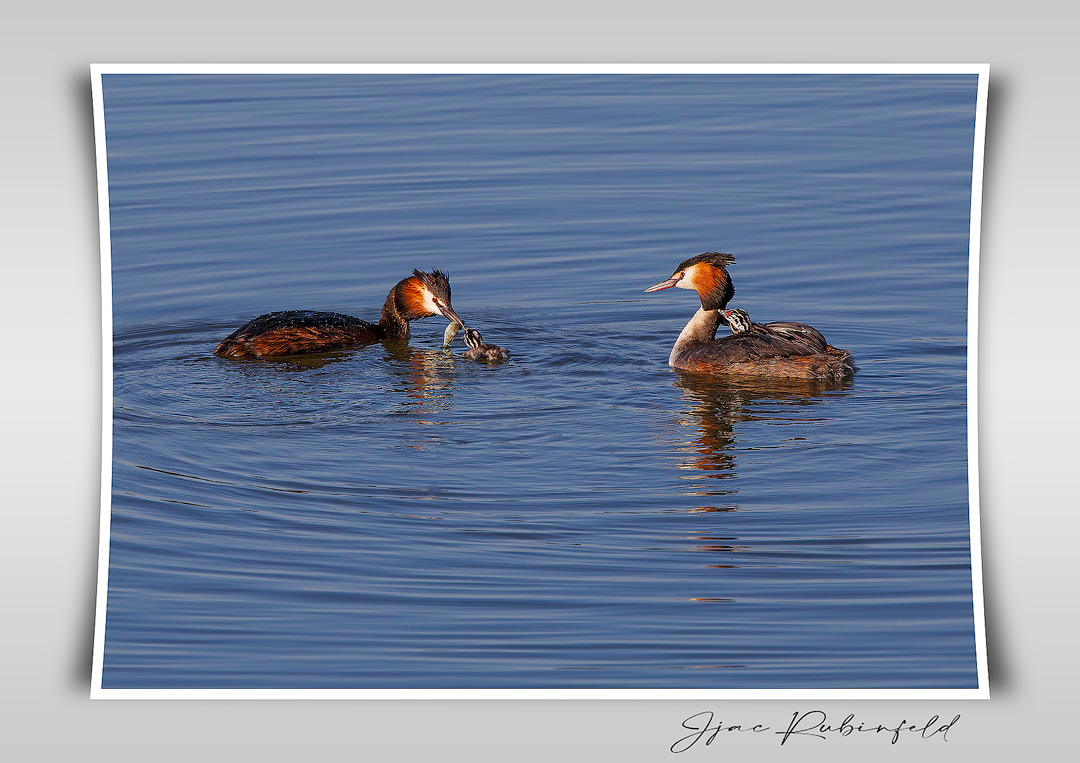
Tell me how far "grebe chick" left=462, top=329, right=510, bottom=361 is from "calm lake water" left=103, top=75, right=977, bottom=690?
→ 10 centimetres

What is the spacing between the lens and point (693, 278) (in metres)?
10.7

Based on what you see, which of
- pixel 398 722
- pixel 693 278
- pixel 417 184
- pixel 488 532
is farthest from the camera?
pixel 693 278

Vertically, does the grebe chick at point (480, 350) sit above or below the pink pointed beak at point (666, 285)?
below

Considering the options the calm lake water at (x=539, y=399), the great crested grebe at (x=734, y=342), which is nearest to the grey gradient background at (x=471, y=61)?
the calm lake water at (x=539, y=399)

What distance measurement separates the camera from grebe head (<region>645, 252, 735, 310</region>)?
10547 mm

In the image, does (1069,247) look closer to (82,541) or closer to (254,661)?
(254,661)

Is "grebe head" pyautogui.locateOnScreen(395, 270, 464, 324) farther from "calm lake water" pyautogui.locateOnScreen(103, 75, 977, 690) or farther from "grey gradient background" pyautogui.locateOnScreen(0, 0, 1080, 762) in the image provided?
"grey gradient background" pyautogui.locateOnScreen(0, 0, 1080, 762)

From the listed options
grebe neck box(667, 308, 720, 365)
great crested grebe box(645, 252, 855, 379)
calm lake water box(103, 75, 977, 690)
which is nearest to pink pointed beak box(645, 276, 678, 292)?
great crested grebe box(645, 252, 855, 379)

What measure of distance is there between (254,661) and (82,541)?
96 cm

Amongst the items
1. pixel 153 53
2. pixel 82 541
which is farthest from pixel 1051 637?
pixel 153 53

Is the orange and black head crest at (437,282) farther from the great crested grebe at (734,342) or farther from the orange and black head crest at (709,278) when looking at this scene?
the orange and black head crest at (709,278)

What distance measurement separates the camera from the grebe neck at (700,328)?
11.0m

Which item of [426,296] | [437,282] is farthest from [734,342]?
[426,296]
